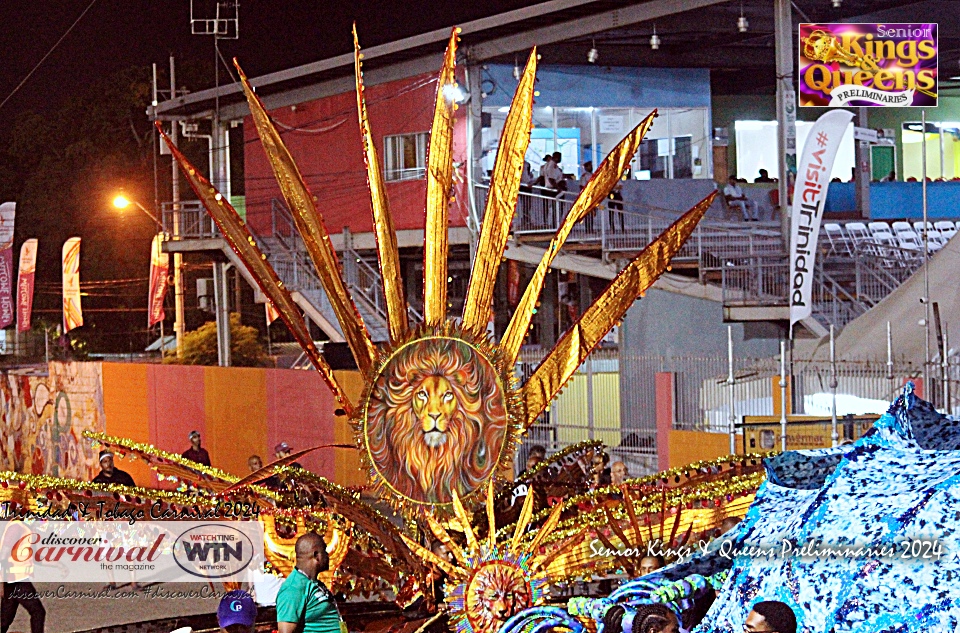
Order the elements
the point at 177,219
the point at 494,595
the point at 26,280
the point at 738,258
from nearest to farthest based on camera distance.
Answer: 1. the point at 494,595
2. the point at 738,258
3. the point at 177,219
4. the point at 26,280

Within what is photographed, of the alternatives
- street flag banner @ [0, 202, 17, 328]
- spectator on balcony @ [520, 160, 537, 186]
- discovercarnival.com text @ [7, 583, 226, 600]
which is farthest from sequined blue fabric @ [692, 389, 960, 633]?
street flag banner @ [0, 202, 17, 328]

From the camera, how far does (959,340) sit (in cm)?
1420

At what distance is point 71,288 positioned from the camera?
1162 inches

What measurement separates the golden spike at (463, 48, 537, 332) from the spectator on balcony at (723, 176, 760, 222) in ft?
52.6

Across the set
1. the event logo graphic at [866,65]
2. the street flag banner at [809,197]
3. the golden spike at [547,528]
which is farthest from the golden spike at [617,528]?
the event logo graphic at [866,65]

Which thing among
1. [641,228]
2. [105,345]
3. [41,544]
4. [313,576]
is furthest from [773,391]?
[105,345]

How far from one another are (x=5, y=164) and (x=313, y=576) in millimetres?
41066

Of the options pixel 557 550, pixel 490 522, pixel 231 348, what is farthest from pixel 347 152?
pixel 557 550

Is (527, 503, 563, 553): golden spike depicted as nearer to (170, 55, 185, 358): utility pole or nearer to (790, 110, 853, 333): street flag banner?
(790, 110, 853, 333): street flag banner

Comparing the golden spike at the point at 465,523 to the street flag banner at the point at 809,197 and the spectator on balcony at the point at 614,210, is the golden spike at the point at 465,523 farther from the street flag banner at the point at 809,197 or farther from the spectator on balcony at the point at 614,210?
the spectator on balcony at the point at 614,210

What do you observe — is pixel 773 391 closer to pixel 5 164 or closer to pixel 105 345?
pixel 105 345

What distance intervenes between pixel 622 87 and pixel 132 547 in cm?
1797

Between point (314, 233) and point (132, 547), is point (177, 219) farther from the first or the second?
point (314, 233)

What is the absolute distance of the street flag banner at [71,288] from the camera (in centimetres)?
2917
